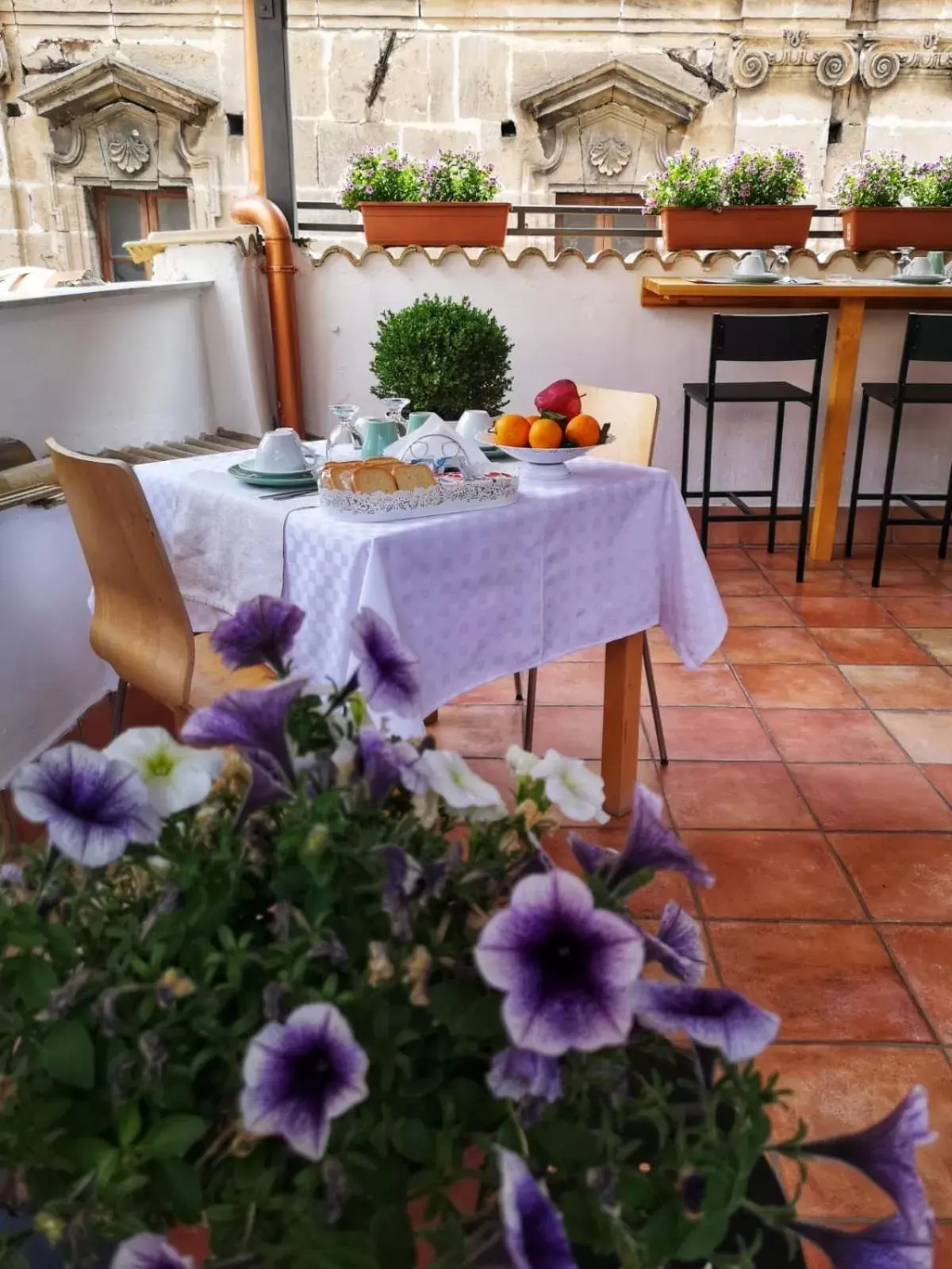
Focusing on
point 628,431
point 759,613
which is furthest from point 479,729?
point 759,613

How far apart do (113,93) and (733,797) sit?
8581 mm

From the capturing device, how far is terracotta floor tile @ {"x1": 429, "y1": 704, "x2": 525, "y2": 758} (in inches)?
103

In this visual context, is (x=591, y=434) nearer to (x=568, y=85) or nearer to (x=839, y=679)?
(x=839, y=679)

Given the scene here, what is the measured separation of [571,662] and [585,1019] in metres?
2.80

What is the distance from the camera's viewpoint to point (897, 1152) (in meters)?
0.49

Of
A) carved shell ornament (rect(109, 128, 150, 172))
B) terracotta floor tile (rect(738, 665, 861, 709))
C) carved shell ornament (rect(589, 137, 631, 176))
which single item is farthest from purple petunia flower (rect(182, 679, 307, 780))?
carved shell ornament (rect(109, 128, 150, 172))

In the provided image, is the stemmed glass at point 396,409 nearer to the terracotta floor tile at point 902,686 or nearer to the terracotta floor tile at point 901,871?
the terracotta floor tile at point 901,871

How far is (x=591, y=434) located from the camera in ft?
6.36

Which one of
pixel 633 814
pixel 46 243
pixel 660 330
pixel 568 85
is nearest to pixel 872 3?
pixel 568 85

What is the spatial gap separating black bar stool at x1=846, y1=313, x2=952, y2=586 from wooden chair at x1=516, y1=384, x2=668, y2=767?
1.60 metres

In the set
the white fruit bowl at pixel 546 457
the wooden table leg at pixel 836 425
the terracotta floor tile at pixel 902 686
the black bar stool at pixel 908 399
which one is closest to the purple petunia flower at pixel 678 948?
the white fruit bowl at pixel 546 457

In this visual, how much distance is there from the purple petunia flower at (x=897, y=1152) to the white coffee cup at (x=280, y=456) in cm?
159

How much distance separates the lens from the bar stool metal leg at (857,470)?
13.6 feet

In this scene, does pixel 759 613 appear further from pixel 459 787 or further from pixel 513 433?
pixel 459 787
